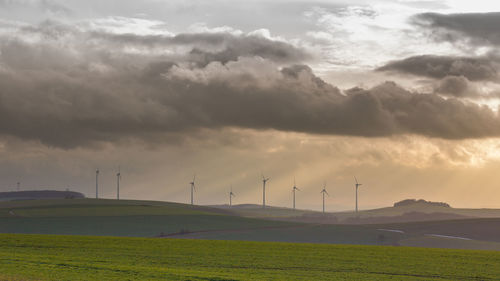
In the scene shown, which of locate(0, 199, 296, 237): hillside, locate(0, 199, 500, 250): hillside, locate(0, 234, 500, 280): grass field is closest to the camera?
locate(0, 234, 500, 280): grass field

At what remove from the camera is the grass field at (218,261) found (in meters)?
39.9

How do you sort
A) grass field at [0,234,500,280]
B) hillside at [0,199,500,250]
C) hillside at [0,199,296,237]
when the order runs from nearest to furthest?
grass field at [0,234,500,280], hillside at [0,199,500,250], hillside at [0,199,296,237]

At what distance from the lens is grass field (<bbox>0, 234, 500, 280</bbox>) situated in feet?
131

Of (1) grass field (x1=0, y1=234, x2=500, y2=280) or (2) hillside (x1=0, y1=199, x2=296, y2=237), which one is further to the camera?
(2) hillside (x1=0, y1=199, x2=296, y2=237)

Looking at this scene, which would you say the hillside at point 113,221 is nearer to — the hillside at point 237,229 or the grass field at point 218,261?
the hillside at point 237,229

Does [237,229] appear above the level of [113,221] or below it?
below

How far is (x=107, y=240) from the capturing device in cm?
6950

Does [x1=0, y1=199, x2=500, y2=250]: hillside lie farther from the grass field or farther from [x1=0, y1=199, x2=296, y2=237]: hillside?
the grass field

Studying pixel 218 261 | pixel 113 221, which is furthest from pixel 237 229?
pixel 218 261

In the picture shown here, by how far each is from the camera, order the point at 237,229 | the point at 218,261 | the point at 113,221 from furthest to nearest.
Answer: the point at 113,221 → the point at 237,229 → the point at 218,261

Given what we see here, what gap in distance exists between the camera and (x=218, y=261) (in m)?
51.6

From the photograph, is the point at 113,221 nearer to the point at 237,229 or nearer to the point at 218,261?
the point at 237,229

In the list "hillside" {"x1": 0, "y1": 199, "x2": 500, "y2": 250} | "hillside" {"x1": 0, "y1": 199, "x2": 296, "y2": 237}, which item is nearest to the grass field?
"hillside" {"x1": 0, "y1": 199, "x2": 500, "y2": 250}

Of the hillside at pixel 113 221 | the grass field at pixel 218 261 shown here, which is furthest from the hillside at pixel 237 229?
the grass field at pixel 218 261
